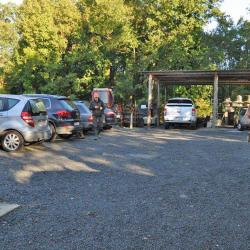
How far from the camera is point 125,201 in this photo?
6.59 m

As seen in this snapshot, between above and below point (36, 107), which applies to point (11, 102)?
above

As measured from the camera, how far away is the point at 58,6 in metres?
38.1

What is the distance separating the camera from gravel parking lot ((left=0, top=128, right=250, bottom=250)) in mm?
4820

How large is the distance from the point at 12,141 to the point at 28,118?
0.80 metres

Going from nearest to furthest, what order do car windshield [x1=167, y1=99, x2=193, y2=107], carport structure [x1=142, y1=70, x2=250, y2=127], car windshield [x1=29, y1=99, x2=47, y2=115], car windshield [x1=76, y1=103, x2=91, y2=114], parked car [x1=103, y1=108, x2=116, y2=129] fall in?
1. car windshield [x1=29, y1=99, x2=47, y2=115]
2. car windshield [x1=76, y1=103, x2=91, y2=114]
3. parked car [x1=103, y1=108, x2=116, y2=129]
4. car windshield [x1=167, y1=99, x2=193, y2=107]
5. carport structure [x1=142, y1=70, x2=250, y2=127]

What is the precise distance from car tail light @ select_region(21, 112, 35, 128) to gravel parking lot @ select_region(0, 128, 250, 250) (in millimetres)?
904

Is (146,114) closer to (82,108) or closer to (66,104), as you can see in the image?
(82,108)

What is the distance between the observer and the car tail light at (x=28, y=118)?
492 inches

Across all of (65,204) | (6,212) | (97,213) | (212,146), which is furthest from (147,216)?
(212,146)

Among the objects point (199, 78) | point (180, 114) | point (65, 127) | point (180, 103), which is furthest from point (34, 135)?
point (199, 78)

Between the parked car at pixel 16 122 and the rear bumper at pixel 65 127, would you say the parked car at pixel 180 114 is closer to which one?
the rear bumper at pixel 65 127

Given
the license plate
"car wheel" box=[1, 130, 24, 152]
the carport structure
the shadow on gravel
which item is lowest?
the shadow on gravel

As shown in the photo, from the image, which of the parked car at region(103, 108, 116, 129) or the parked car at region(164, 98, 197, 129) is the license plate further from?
the parked car at region(164, 98, 197, 129)

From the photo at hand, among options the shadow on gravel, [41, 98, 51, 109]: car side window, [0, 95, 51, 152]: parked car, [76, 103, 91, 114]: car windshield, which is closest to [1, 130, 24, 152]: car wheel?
[0, 95, 51, 152]: parked car
